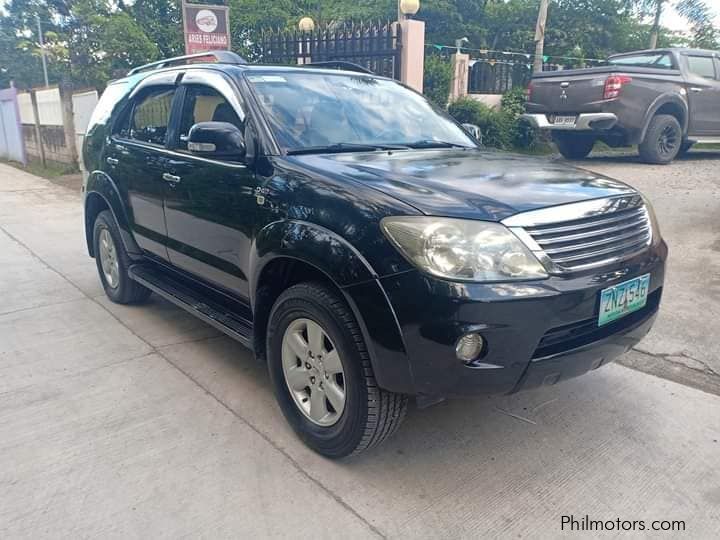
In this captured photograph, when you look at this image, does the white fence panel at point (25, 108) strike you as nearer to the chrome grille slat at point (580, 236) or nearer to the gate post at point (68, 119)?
the gate post at point (68, 119)

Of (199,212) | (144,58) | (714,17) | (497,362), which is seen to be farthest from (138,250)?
(714,17)

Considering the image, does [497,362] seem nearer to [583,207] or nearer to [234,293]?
[583,207]

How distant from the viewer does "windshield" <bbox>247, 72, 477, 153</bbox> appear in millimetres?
3205

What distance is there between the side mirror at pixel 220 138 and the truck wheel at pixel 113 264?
1.95m

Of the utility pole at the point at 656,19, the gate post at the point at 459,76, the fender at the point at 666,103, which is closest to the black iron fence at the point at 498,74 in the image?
the gate post at the point at 459,76

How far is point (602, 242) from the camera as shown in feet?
8.38

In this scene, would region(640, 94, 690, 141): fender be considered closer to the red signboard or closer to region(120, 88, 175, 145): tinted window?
the red signboard

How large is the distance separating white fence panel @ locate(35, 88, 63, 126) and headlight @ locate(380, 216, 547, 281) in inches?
570

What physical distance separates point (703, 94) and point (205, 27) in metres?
8.27

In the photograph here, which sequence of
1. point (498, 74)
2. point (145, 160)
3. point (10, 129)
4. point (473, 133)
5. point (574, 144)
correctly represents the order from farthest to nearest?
point (10, 129) < point (498, 74) < point (574, 144) < point (473, 133) < point (145, 160)

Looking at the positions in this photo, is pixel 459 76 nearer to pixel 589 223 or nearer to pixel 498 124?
pixel 498 124

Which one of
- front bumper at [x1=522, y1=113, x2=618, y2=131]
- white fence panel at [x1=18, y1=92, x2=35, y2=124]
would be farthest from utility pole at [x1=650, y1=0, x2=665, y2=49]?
white fence panel at [x1=18, y1=92, x2=35, y2=124]

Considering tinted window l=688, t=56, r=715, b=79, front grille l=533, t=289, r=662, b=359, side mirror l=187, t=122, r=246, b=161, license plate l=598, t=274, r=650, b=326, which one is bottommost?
front grille l=533, t=289, r=662, b=359

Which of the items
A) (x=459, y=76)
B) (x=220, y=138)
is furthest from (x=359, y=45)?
(x=220, y=138)
